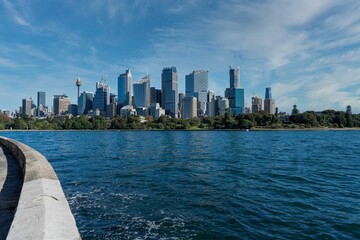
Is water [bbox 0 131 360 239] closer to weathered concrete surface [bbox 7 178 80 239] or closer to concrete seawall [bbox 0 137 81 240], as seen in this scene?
concrete seawall [bbox 0 137 81 240]

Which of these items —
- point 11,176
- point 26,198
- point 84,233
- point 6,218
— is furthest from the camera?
point 11,176

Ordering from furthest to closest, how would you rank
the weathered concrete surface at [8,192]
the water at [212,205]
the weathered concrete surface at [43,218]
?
the water at [212,205]
the weathered concrete surface at [8,192]
the weathered concrete surface at [43,218]

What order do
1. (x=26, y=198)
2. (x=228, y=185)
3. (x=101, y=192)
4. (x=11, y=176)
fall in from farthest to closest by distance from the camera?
(x=228, y=185) → (x=101, y=192) → (x=11, y=176) → (x=26, y=198)

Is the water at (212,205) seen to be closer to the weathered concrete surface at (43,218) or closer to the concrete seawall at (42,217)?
the concrete seawall at (42,217)

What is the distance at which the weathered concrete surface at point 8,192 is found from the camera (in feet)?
19.4

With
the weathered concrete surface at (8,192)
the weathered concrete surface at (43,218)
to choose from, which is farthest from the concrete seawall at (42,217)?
the weathered concrete surface at (8,192)

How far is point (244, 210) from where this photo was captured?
508 inches

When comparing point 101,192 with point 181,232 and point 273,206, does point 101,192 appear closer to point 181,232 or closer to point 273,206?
point 181,232

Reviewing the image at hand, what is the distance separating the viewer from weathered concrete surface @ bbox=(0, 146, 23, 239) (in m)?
5.90

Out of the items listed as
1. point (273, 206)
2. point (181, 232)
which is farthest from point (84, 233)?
point (273, 206)

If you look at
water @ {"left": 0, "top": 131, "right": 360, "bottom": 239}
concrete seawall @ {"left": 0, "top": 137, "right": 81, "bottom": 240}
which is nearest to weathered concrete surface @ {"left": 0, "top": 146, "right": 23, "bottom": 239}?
concrete seawall @ {"left": 0, "top": 137, "right": 81, "bottom": 240}

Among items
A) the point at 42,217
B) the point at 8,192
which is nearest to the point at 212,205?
the point at 8,192

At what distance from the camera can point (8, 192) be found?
8484mm

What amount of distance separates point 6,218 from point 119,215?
5.94m
